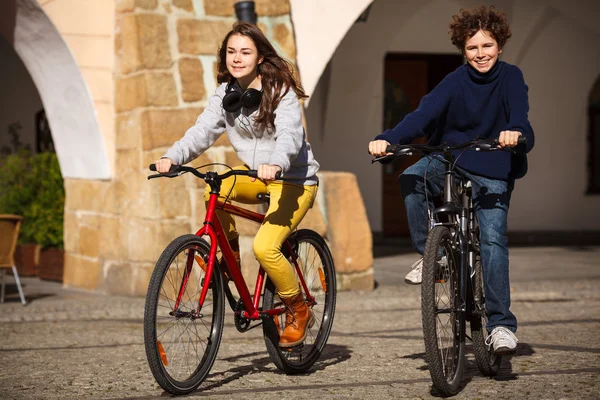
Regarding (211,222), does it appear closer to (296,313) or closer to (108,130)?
(296,313)

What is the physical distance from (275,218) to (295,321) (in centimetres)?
54

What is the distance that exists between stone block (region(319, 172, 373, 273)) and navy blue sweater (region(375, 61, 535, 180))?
421 centimetres

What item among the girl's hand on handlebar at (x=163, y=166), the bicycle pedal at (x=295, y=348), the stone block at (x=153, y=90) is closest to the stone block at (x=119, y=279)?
the stone block at (x=153, y=90)

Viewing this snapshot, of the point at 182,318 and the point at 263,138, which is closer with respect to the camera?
the point at 182,318

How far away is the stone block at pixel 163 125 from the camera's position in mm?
8852

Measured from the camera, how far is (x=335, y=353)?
6090 millimetres

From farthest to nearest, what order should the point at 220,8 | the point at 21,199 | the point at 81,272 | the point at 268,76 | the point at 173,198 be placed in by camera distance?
the point at 21,199 → the point at 81,272 → the point at 220,8 → the point at 173,198 → the point at 268,76

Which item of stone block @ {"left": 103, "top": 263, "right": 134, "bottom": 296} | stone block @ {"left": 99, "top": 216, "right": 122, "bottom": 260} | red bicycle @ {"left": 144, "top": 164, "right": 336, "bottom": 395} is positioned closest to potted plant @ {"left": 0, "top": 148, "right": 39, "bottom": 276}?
stone block @ {"left": 99, "top": 216, "right": 122, "bottom": 260}

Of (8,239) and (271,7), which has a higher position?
(271,7)

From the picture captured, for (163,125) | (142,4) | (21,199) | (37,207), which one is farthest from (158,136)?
(21,199)

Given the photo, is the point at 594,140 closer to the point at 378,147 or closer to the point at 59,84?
the point at 59,84

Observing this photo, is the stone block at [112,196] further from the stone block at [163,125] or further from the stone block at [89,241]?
the stone block at [163,125]

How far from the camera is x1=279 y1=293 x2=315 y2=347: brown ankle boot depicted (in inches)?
205

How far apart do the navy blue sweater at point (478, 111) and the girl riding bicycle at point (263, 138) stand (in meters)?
0.57
